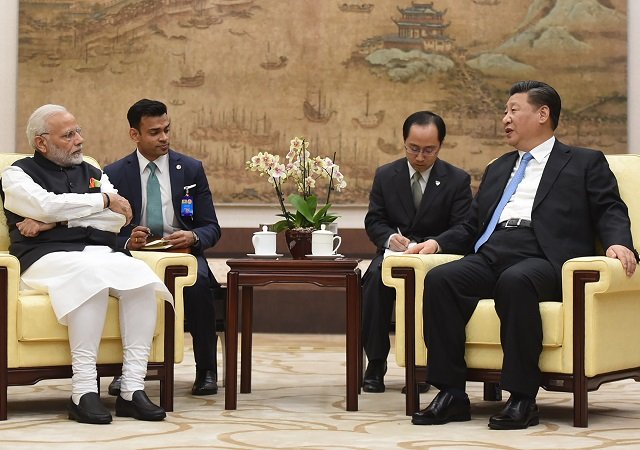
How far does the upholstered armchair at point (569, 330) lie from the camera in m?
4.00

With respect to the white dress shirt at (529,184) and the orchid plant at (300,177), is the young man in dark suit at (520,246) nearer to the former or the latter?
the white dress shirt at (529,184)

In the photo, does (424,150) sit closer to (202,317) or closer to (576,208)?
(576,208)

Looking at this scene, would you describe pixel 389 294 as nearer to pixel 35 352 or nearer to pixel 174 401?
pixel 174 401

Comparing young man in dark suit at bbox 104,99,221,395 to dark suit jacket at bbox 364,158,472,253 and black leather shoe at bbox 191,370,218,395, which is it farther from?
dark suit jacket at bbox 364,158,472,253

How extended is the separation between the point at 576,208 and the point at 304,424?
4.77 ft

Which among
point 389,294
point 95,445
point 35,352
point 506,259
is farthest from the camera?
point 389,294

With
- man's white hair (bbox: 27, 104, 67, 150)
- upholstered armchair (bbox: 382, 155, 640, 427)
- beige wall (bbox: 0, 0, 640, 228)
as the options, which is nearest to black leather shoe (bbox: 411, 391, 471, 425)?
upholstered armchair (bbox: 382, 155, 640, 427)

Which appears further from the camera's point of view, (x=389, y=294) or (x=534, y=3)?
(x=534, y=3)

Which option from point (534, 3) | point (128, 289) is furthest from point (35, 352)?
point (534, 3)

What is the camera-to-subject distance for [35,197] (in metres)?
4.40

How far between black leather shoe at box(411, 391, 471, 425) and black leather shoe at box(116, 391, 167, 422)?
992 mm

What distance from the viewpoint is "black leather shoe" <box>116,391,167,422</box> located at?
4105mm

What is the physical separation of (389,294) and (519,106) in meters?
1.20

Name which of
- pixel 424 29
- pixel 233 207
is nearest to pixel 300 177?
pixel 233 207
